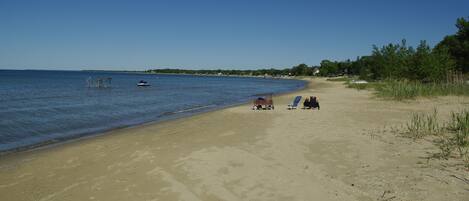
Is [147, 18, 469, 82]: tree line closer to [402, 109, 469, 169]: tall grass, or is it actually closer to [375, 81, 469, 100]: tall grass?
[375, 81, 469, 100]: tall grass

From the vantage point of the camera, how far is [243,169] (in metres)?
8.05

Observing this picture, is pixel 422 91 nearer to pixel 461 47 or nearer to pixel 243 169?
pixel 243 169

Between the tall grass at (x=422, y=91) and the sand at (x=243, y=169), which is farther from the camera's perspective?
the tall grass at (x=422, y=91)

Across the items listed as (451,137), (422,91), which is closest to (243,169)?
(451,137)

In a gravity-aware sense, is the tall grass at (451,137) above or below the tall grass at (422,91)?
below

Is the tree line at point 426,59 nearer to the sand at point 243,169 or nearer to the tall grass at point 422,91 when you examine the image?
the tall grass at point 422,91

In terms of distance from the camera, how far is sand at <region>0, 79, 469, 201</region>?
6.40 meters

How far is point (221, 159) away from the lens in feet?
29.7

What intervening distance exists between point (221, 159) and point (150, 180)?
7.00ft

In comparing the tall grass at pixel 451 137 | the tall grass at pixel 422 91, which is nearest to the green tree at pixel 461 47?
the tall grass at pixel 422 91

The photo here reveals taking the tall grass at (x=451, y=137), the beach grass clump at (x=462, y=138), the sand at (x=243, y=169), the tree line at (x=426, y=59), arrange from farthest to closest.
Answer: the tree line at (x=426, y=59), the beach grass clump at (x=462, y=138), the tall grass at (x=451, y=137), the sand at (x=243, y=169)

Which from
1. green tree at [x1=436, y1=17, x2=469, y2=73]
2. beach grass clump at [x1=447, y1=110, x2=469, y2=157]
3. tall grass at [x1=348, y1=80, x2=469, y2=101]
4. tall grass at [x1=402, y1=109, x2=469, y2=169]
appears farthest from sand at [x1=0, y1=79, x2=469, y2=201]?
green tree at [x1=436, y1=17, x2=469, y2=73]

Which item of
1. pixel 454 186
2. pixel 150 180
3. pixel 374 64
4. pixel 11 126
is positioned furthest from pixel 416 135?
pixel 374 64

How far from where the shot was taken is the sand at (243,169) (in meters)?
6.40
